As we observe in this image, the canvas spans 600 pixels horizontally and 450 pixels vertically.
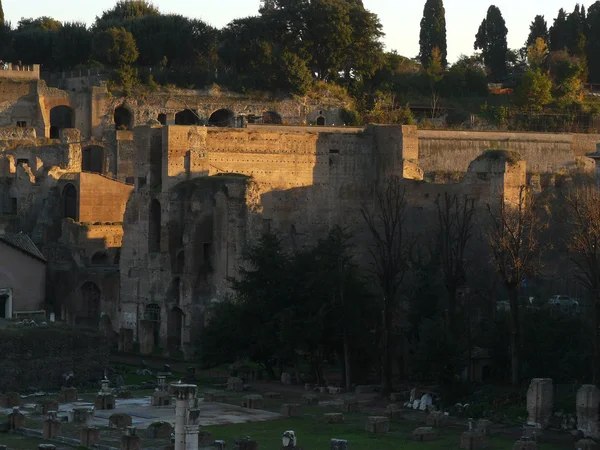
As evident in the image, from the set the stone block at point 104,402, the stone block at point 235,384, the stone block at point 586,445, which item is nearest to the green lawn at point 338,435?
→ the stone block at point 586,445

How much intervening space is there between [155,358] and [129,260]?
16.2 feet

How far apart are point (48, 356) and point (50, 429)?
10073mm

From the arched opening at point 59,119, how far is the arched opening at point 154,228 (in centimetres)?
1654

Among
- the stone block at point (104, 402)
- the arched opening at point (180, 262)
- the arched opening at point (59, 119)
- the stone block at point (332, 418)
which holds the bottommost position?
the stone block at point (104, 402)

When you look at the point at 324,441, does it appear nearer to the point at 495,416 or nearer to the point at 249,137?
the point at 495,416

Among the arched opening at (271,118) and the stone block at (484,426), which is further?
the arched opening at (271,118)

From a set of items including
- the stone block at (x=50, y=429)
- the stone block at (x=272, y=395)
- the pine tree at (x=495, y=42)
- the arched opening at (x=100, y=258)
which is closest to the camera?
the stone block at (x=50, y=429)

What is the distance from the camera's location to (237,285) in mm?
46562

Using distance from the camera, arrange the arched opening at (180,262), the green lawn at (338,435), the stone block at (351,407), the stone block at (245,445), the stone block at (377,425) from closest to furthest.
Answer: the stone block at (245,445), the green lawn at (338,435), the stone block at (377,425), the stone block at (351,407), the arched opening at (180,262)

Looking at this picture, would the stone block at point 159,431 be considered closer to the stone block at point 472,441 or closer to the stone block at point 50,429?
the stone block at point 50,429

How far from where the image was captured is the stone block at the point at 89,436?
3509cm

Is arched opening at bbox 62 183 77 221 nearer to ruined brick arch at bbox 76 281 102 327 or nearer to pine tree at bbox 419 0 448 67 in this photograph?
ruined brick arch at bbox 76 281 102 327

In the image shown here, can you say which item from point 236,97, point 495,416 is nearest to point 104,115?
point 236,97

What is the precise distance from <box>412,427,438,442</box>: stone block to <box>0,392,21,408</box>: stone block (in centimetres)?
1019
